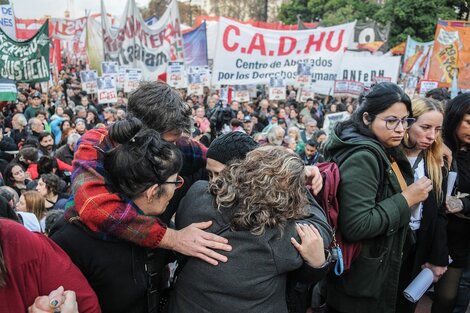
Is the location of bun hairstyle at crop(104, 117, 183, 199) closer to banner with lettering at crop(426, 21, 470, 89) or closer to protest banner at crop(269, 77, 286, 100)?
protest banner at crop(269, 77, 286, 100)

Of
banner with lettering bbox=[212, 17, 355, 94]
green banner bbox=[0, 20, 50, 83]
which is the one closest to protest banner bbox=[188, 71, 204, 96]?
banner with lettering bbox=[212, 17, 355, 94]

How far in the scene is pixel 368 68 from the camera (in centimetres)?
1130

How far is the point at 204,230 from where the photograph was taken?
1451mm

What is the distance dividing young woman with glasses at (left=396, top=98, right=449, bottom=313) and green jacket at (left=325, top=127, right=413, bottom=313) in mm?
273

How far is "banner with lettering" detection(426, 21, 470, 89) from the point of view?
9812 millimetres

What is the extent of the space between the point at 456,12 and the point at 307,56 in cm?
1912

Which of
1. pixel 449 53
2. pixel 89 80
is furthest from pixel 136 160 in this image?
pixel 89 80

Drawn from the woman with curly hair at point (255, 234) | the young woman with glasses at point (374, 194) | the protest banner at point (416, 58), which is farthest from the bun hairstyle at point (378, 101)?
the protest banner at point (416, 58)

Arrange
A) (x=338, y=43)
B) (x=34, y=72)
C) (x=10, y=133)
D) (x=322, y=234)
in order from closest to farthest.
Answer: (x=322, y=234), (x=10, y=133), (x=34, y=72), (x=338, y=43)

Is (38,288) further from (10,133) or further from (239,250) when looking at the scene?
(10,133)

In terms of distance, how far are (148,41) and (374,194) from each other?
365 inches

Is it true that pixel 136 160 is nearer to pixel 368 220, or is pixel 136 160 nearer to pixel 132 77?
pixel 368 220

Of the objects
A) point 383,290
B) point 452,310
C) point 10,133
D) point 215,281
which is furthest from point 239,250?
point 10,133

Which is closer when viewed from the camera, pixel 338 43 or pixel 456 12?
pixel 338 43
